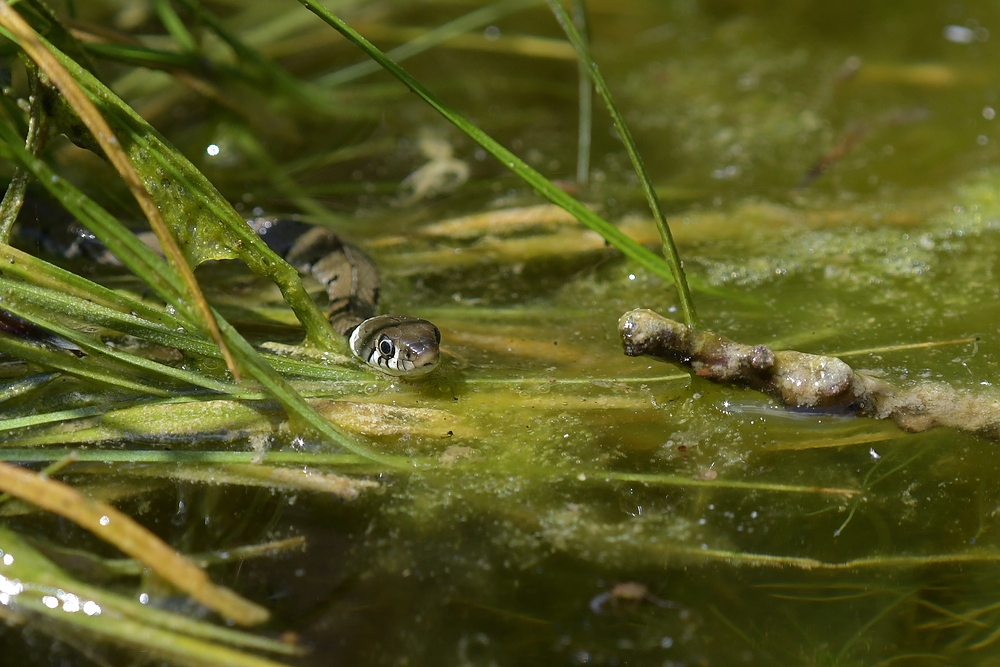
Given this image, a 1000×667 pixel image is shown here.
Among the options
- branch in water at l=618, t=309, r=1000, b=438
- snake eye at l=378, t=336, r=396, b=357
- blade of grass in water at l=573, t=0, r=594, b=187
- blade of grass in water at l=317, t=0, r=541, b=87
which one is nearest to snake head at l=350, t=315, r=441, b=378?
snake eye at l=378, t=336, r=396, b=357

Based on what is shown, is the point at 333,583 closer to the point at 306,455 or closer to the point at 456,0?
the point at 306,455

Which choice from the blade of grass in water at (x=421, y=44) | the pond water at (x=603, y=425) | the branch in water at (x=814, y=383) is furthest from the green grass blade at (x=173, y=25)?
the branch in water at (x=814, y=383)

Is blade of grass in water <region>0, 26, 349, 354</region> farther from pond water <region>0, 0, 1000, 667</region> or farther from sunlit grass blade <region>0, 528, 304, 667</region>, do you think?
sunlit grass blade <region>0, 528, 304, 667</region>

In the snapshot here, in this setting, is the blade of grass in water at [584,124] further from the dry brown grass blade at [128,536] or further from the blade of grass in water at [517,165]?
the dry brown grass blade at [128,536]

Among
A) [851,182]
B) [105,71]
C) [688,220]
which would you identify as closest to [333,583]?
[688,220]

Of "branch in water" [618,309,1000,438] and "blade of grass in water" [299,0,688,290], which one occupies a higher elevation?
"blade of grass in water" [299,0,688,290]

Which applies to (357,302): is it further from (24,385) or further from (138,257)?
(138,257)
